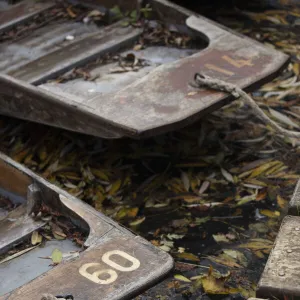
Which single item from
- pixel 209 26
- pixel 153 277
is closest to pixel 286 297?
pixel 153 277

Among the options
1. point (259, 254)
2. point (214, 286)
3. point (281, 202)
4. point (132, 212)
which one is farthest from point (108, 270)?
point (281, 202)

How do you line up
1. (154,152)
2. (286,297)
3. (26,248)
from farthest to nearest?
(154,152), (26,248), (286,297)

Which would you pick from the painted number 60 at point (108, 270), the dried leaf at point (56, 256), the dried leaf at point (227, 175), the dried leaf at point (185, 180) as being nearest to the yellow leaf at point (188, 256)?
the dried leaf at point (185, 180)

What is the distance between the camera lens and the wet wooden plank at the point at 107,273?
3.37 meters

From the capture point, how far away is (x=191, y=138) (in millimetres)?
5367

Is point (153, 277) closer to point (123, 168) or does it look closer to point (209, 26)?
point (123, 168)

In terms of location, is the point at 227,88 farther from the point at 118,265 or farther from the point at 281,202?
the point at 118,265

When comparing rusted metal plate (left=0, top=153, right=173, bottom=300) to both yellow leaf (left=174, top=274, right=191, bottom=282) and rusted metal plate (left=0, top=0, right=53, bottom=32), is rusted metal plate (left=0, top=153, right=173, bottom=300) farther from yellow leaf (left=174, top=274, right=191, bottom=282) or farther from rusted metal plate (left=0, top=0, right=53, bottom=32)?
rusted metal plate (left=0, top=0, right=53, bottom=32)

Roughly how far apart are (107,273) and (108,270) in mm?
18

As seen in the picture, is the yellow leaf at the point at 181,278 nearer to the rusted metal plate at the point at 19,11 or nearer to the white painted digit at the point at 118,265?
the white painted digit at the point at 118,265

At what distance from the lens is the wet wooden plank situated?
3.37m

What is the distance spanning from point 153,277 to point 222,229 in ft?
4.29

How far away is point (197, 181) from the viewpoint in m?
5.04

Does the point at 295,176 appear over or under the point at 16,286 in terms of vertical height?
under
